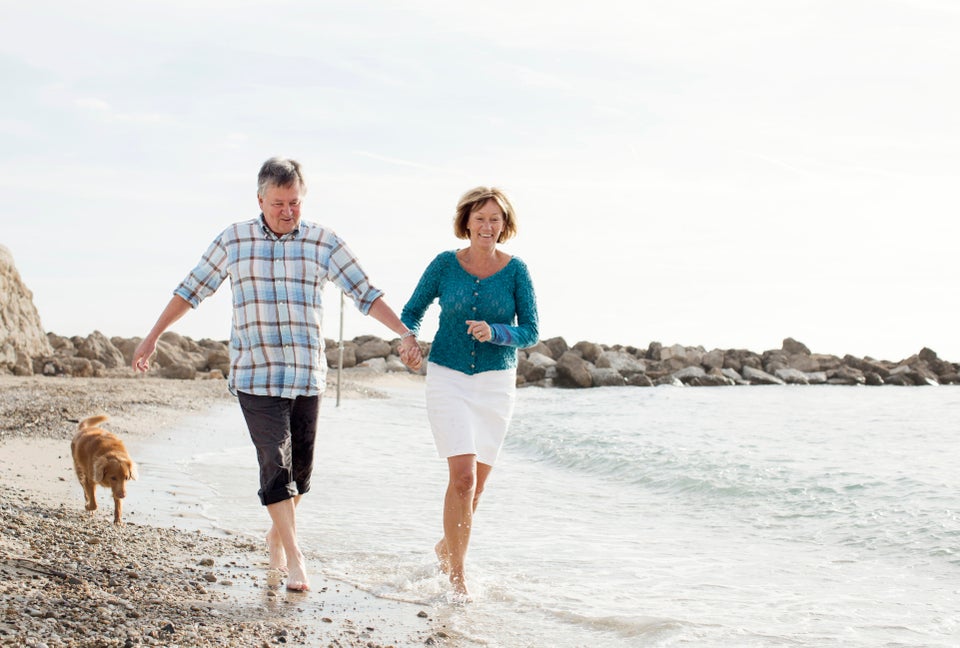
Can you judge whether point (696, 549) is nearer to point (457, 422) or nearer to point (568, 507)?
point (568, 507)

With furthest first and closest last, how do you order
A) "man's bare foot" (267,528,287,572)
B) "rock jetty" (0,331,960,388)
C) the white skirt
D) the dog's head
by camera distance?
"rock jetty" (0,331,960,388) → the dog's head → "man's bare foot" (267,528,287,572) → the white skirt

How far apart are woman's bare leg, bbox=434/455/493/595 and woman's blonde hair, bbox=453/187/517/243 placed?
119 centimetres

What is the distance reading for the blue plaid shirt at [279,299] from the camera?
15.5 ft

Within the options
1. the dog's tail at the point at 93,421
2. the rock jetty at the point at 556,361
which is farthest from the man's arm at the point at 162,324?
the rock jetty at the point at 556,361

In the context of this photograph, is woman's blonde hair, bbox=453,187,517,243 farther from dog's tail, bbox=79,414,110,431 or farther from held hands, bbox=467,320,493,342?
dog's tail, bbox=79,414,110,431

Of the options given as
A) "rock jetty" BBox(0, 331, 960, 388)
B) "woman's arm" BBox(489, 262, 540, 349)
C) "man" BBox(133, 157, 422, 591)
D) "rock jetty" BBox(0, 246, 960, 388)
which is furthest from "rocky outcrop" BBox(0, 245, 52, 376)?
"woman's arm" BBox(489, 262, 540, 349)

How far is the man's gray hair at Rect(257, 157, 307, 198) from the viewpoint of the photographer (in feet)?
15.3

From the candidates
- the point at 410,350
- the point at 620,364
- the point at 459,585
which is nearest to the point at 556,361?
the point at 620,364

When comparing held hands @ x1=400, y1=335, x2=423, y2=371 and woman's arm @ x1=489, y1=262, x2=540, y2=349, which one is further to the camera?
woman's arm @ x1=489, y1=262, x2=540, y2=349

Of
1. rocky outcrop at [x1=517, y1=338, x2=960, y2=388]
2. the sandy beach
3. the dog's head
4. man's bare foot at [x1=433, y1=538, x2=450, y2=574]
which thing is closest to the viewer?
the sandy beach

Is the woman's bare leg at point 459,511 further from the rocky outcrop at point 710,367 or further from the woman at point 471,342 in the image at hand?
the rocky outcrop at point 710,367

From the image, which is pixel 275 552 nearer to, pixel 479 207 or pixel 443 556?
pixel 443 556

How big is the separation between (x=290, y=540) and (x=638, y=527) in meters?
4.05

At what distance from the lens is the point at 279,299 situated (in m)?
4.71
